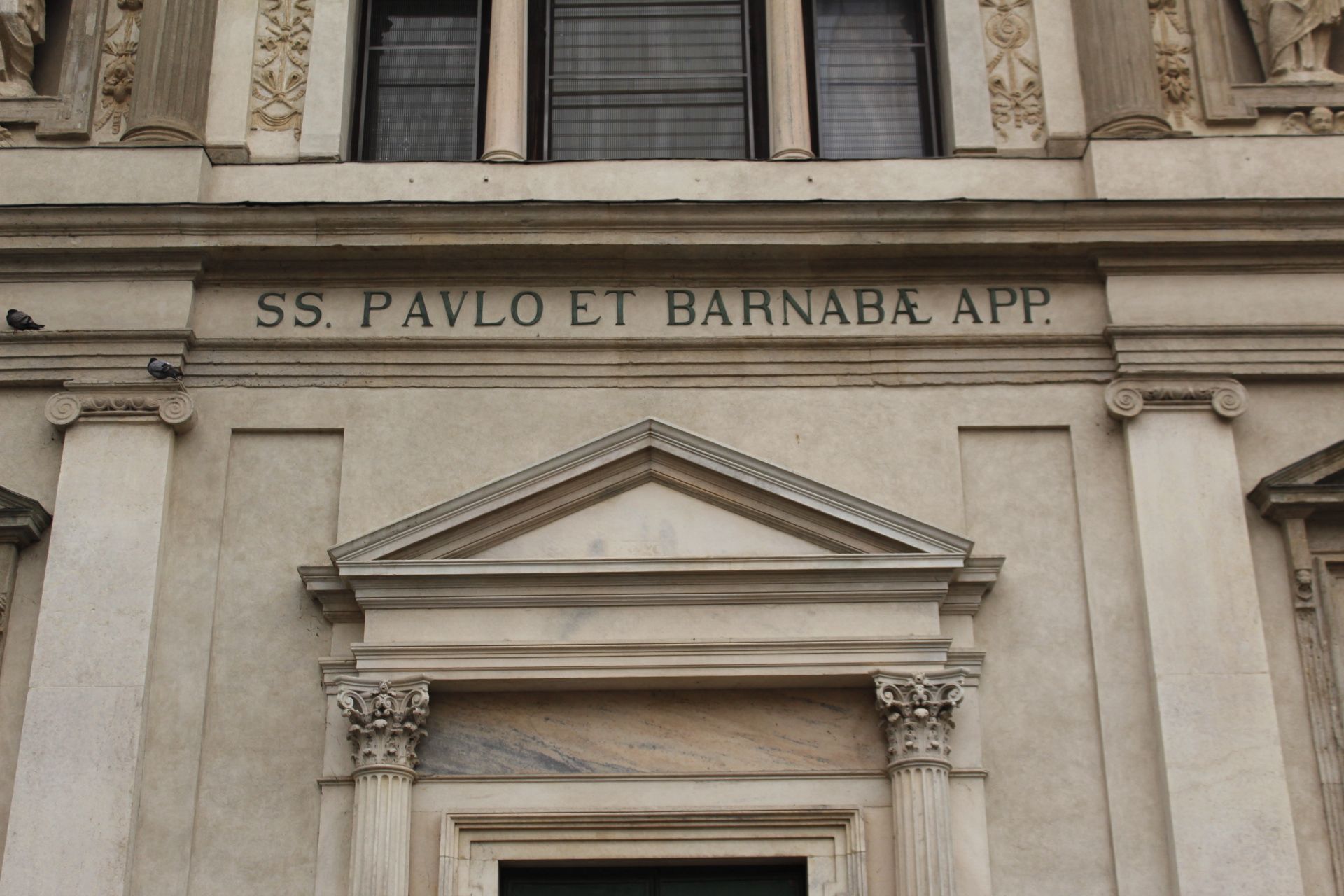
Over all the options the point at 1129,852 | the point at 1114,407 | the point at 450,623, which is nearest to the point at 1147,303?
the point at 1114,407

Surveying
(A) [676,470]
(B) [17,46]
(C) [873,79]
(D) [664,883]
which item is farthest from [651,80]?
(D) [664,883]

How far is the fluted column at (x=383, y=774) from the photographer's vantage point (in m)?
9.98

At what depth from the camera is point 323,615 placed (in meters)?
10.8

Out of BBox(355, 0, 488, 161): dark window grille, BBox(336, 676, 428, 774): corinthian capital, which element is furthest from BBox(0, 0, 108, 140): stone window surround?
BBox(336, 676, 428, 774): corinthian capital

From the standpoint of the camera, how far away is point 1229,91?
12.2 meters

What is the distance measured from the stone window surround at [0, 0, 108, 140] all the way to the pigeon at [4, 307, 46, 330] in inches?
59.3

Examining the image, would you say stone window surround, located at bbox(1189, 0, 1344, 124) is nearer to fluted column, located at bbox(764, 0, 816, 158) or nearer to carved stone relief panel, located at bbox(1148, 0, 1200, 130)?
carved stone relief panel, located at bbox(1148, 0, 1200, 130)

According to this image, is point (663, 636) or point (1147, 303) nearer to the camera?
point (663, 636)

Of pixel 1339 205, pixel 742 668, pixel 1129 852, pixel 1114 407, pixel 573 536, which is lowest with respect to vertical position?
pixel 1129 852

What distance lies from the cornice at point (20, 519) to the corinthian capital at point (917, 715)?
15.3ft

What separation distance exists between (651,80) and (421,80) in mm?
1514

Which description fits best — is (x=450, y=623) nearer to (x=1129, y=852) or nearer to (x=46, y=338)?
(x=46, y=338)

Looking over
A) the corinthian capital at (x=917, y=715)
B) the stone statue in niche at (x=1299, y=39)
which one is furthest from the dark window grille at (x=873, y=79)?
the corinthian capital at (x=917, y=715)

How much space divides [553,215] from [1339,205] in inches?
180
